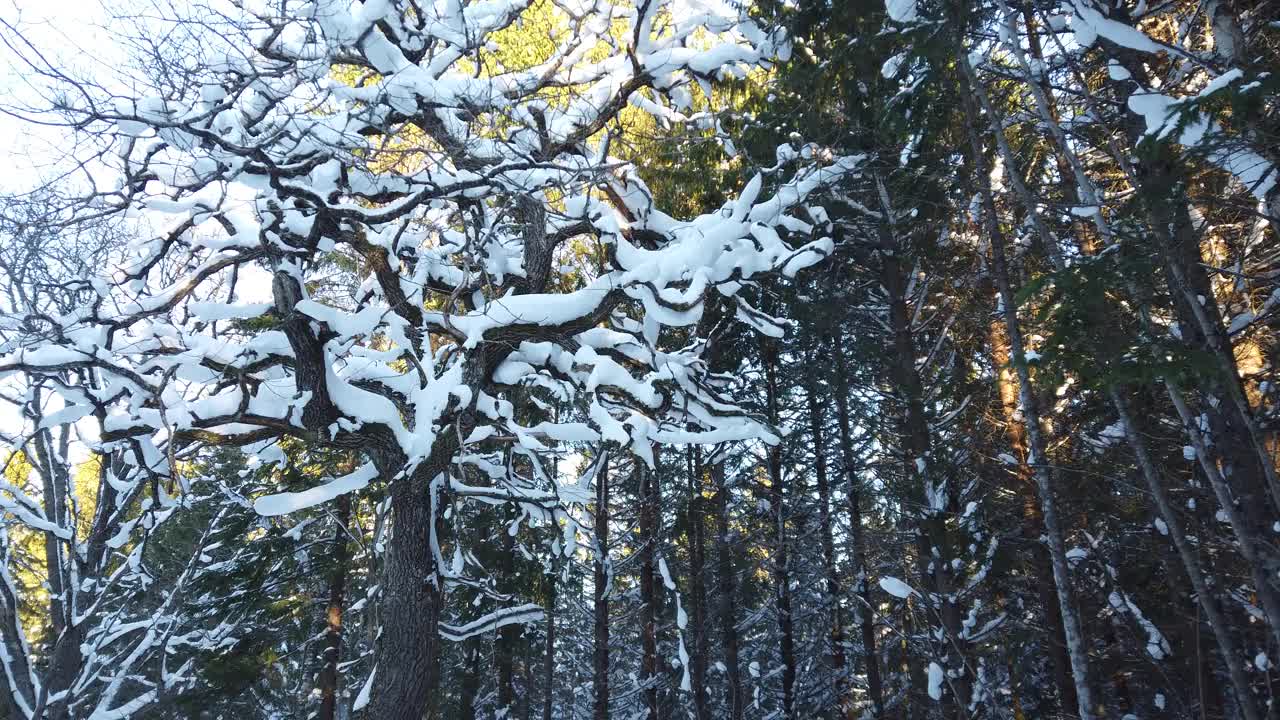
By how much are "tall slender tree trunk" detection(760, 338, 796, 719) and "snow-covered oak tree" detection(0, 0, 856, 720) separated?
4.26m

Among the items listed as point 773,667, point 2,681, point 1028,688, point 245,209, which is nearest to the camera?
point 245,209

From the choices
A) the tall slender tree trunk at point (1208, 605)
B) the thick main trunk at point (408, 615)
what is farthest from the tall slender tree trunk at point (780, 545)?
the tall slender tree trunk at point (1208, 605)

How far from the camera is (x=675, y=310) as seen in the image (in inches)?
188

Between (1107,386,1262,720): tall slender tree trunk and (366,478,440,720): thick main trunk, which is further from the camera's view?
(366,478,440,720): thick main trunk

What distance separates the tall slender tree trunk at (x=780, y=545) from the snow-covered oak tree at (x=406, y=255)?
4.26 meters

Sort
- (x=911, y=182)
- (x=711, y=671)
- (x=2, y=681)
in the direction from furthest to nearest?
(x=711, y=671) → (x=911, y=182) → (x=2, y=681)

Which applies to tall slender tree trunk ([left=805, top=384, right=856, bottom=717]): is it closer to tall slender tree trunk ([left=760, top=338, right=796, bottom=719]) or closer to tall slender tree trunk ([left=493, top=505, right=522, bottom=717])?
tall slender tree trunk ([left=760, top=338, right=796, bottom=719])

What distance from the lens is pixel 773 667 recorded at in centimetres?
1552

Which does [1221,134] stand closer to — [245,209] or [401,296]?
[401,296]

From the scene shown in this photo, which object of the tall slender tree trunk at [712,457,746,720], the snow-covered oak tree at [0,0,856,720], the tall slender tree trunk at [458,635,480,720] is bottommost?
the tall slender tree trunk at [458,635,480,720]

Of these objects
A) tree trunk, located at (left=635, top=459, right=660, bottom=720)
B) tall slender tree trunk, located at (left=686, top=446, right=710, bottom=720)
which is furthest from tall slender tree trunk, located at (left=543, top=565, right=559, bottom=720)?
tall slender tree trunk, located at (left=686, top=446, right=710, bottom=720)

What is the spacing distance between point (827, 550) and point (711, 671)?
20.7 feet

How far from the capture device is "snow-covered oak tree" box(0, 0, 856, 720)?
465 cm

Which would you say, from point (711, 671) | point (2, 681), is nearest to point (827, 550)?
point (711, 671)
